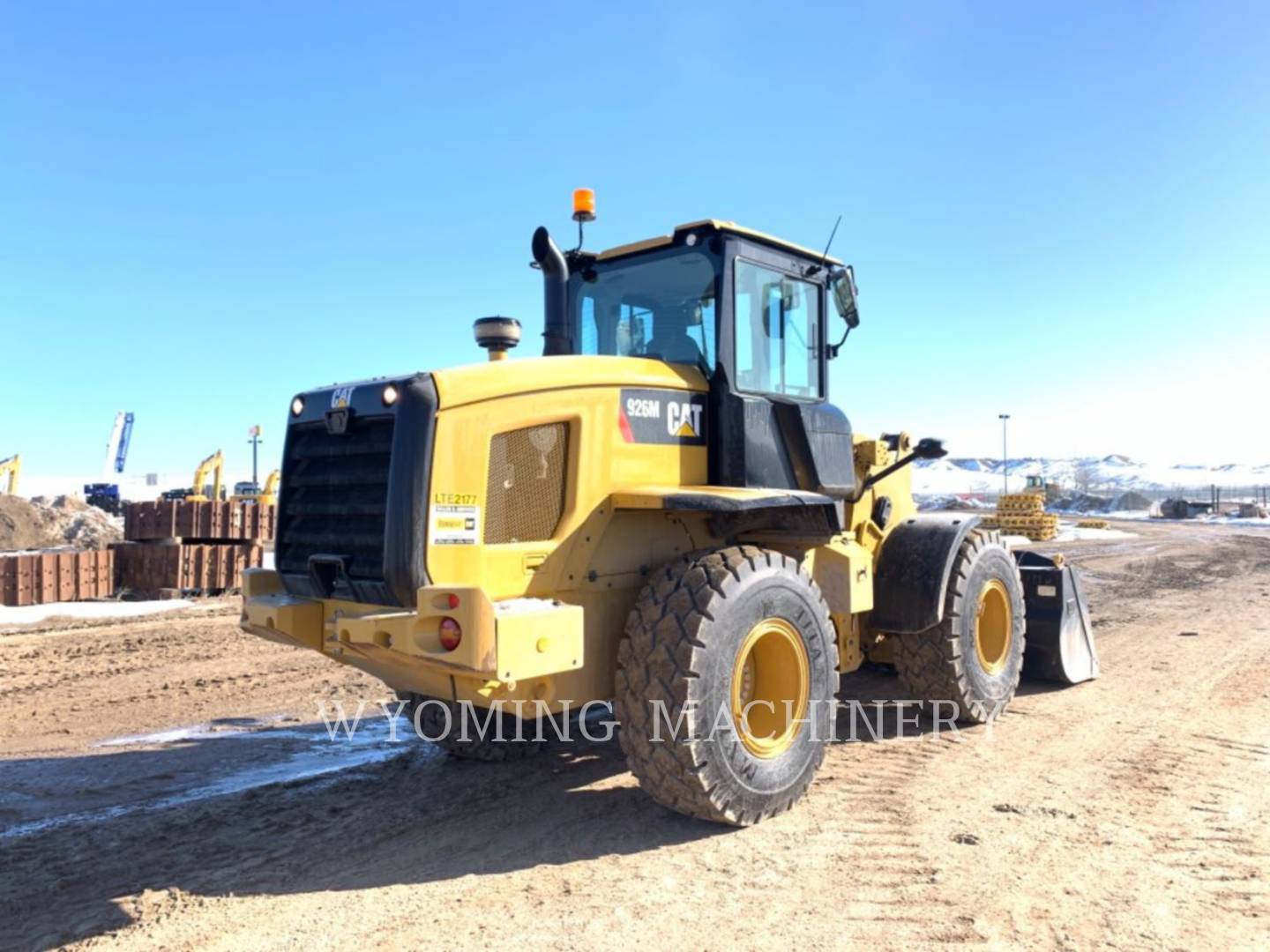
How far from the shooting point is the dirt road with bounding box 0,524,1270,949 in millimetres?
3443

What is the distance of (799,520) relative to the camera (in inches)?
213

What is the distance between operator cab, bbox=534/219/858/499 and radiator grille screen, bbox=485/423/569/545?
1071 millimetres

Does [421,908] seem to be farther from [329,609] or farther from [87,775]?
[87,775]

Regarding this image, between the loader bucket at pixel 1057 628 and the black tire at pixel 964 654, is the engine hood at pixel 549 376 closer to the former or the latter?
the black tire at pixel 964 654

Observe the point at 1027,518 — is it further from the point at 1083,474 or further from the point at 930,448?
the point at 1083,474

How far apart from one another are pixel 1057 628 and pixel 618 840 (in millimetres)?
4653

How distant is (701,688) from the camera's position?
4137 mm

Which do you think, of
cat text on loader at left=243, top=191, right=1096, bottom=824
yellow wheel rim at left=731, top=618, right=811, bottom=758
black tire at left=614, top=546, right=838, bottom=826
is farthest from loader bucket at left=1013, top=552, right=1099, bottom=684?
black tire at left=614, top=546, right=838, bottom=826

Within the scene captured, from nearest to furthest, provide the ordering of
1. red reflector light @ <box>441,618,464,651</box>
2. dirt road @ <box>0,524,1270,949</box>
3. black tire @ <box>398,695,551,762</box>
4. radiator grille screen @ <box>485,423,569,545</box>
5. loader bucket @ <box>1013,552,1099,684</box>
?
dirt road @ <box>0,524,1270,949</box> → red reflector light @ <box>441,618,464,651</box> → radiator grille screen @ <box>485,423,569,545</box> → black tire @ <box>398,695,551,762</box> → loader bucket @ <box>1013,552,1099,684</box>

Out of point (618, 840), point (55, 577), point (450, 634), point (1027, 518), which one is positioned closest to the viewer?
point (450, 634)

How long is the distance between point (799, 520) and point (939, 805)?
1.67 m

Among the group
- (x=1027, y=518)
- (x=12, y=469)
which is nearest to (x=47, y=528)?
(x=12, y=469)

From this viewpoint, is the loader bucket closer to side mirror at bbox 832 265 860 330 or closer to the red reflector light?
side mirror at bbox 832 265 860 330

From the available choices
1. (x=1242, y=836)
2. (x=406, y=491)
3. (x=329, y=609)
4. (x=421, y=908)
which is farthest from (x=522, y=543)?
(x=1242, y=836)
